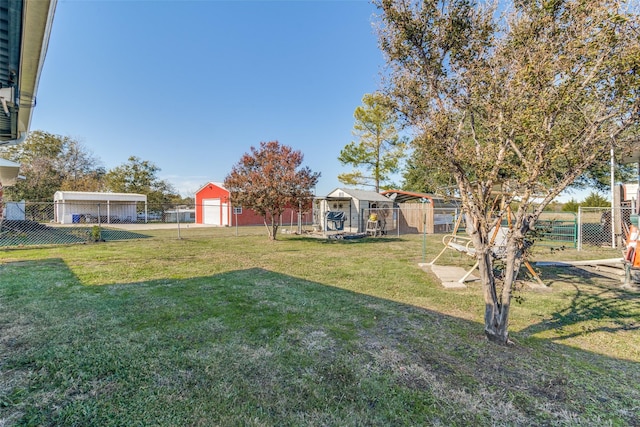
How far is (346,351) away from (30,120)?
6148mm

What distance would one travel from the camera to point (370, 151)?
23500mm

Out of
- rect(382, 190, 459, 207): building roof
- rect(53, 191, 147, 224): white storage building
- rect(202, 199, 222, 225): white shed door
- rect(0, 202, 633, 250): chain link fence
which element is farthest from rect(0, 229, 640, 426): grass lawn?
rect(53, 191, 147, 224): white storage building

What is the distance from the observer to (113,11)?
22.9 ft

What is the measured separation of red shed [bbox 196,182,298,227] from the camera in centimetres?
2367

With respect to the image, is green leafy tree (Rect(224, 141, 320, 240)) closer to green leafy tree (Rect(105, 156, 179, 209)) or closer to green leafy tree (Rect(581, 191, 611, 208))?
green leafy tree (Rect(581, 191, 611, 208))

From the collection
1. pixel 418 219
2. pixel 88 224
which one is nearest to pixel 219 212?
pixel 88 224

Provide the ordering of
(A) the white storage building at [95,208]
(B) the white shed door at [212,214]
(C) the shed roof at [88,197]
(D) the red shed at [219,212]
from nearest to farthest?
1. (C) the shed roof at [88,197]
2. (A) the white storage building at [95,208]
3. (D) the red shed at [219,212]
4. (B) the white shed door at [212,214]

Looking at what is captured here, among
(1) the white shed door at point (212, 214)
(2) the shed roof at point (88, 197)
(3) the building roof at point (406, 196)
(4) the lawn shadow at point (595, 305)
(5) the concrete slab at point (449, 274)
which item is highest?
(2) the shed roof at point (88, 197)

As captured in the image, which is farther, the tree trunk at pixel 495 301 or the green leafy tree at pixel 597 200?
the green leafy tree at pixel 597 200

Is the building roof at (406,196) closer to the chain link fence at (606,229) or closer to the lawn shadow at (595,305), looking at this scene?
the chain link fence at (606,229)

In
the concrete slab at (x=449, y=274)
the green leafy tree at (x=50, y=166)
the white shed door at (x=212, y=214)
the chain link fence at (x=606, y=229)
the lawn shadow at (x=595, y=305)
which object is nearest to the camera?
the lawn shadow at (x=595, y=305)

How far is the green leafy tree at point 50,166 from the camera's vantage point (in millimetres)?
25484

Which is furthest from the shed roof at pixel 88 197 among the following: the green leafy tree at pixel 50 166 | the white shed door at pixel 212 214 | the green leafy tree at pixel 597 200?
the green leafy tree at pixel 597 200

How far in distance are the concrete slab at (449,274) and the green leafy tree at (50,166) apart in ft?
110
